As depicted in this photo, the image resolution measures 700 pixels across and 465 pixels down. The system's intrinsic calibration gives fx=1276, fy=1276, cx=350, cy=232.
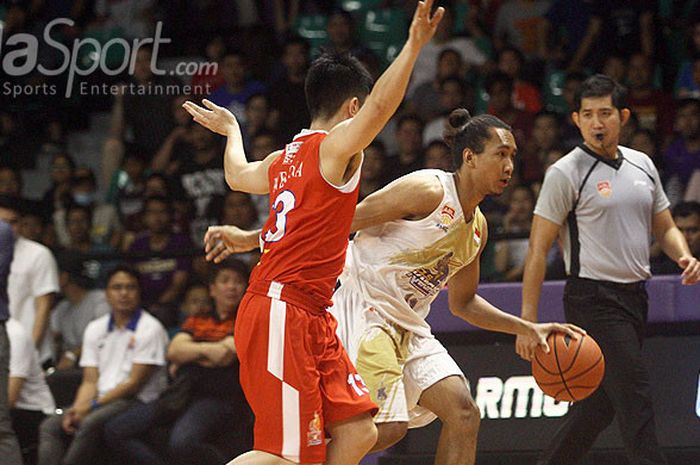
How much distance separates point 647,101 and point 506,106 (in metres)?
1.20

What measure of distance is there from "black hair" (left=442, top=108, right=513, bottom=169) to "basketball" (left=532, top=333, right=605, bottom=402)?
3.19ft

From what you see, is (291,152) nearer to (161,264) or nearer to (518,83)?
(161,264)

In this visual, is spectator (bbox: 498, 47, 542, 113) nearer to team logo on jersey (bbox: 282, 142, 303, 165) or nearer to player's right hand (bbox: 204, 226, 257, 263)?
player's right hand (bbox: 204, 226, 257, 263)

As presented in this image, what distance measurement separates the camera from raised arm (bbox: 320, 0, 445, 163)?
4.34 m

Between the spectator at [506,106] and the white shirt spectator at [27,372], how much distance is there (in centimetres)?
435

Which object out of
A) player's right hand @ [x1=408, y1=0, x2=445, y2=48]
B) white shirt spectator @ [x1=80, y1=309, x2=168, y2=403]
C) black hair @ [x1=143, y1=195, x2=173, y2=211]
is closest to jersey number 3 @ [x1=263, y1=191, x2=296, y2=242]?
player's right hand @ [x1=408, y1=0, x2=445, y2=48]

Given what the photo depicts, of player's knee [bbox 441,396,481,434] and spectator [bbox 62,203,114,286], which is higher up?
spectator [bbox 62,203,114,286]

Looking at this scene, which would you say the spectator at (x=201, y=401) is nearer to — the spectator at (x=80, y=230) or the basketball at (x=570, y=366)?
the spectator at (x=80, y=230)

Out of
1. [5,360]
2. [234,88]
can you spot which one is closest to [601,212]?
[5,360]

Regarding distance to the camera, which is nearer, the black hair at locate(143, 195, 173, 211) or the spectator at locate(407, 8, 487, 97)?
the black hair at locate(143, 195, 173, 211)

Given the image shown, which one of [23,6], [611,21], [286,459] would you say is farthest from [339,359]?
[23,6]

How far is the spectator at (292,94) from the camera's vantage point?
11.2 meters

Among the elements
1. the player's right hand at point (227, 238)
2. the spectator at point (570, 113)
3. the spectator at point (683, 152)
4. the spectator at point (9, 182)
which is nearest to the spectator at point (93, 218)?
the spectator at point (9, 182)

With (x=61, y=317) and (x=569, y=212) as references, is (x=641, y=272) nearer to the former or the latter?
(x=569, y=212)
